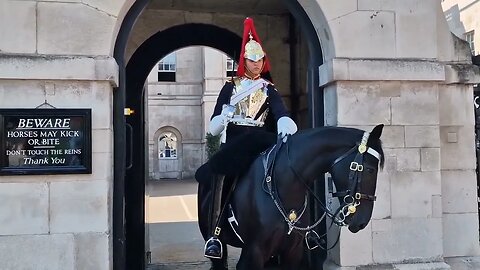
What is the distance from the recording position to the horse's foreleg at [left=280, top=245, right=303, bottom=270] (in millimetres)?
3969

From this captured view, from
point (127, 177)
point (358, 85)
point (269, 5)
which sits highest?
point (269, 5)

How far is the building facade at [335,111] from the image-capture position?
459 centimetres

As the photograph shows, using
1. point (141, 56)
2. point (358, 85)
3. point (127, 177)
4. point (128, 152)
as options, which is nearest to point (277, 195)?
point (358, 85)

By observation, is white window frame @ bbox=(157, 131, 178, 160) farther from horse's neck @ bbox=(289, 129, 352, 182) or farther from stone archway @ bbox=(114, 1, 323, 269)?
horse's neck @ bbox=(289, 129, 352, 182)

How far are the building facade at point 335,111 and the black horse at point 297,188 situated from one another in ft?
4.43

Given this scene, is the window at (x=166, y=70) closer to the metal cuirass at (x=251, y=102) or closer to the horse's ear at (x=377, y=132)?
the metal cuirass at (x=251, y=102)

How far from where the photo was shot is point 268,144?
4246mm

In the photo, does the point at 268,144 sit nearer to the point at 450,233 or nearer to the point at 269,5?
the point at 450,233

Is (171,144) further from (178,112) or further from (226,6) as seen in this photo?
(226,6)

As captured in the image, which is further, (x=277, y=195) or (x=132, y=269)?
(x=132, y=269)

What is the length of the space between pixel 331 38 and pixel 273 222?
2.27 m

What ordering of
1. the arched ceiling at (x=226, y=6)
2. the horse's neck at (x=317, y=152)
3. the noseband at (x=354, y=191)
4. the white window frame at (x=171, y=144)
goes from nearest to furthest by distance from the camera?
the noseband at (x=354, y=191) → the horse's neck at (x=317, y=152) → the arched ceiling at (x=226, y=6) → the white window frame at (x=171, y=144)

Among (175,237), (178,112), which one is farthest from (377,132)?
(178,112)

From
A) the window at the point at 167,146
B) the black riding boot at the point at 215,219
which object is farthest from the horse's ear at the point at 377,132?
the window at the point at 167,146
